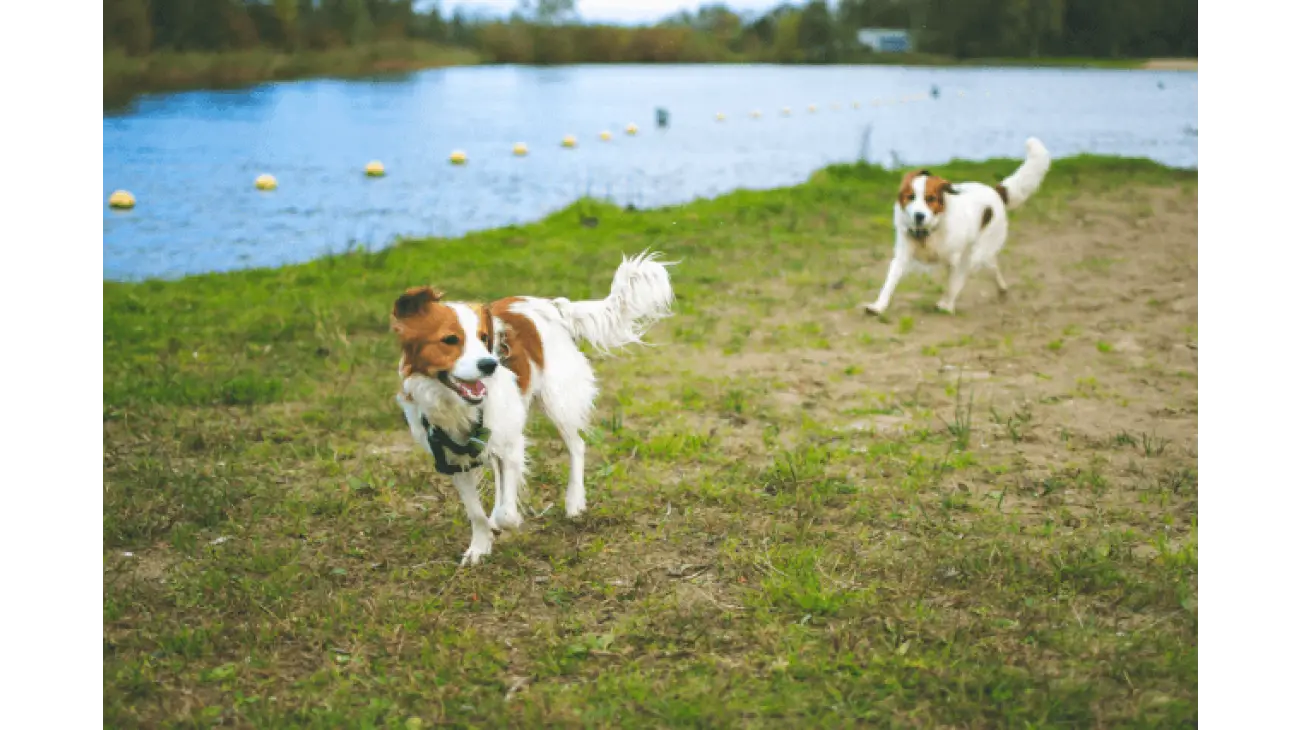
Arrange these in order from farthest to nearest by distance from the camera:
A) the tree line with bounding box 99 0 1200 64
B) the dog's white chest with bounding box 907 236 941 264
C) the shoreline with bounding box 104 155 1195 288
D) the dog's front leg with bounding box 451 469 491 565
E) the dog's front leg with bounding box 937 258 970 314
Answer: the shoreline with bounding box 104 155 1195 288, the dog's front leg with bounding box 937 258 970 314, the dog's white chest with bounding box 907 236 941 264, the tree line with bounding box 99 0 1200 64, the dog's front leg with bounding box 451 469 491 565

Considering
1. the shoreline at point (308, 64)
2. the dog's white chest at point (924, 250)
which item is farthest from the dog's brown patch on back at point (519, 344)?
the dog's white chest at point (924, 250)

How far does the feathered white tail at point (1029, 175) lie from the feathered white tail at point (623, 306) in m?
6.04

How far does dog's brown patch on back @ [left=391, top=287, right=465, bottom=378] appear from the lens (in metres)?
4.07

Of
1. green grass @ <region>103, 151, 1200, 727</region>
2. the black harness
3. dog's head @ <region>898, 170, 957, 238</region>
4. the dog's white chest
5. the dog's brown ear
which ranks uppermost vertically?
dog's head @ <region>898, 170, 957, 238</region>

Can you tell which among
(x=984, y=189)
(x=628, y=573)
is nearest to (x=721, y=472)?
(x=628, y=573)

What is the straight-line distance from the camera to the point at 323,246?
1234cm

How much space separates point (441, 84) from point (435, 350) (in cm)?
1530

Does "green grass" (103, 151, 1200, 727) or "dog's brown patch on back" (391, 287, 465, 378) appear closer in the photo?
"green grass" (103, 151, 1200, 727)

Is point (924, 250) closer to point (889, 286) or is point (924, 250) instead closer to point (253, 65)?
point (889, 286)

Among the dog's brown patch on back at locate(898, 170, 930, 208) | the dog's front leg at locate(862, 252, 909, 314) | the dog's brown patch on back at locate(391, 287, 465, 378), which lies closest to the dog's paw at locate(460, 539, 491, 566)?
the dog's brown patch on back at locate(391, 287, 465, 378)

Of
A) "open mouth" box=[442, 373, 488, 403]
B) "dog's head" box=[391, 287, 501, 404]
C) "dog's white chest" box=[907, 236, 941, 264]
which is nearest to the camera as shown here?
"dog's head" box=[391, 287, 501, 404]

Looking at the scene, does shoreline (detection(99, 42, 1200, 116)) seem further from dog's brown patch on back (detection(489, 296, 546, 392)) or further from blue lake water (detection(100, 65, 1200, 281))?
dog's brown patch on back (detection(489, 296, 546, 392))

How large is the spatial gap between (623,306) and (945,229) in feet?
16.2

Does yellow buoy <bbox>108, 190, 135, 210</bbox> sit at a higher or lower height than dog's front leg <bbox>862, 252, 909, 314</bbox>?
higher
